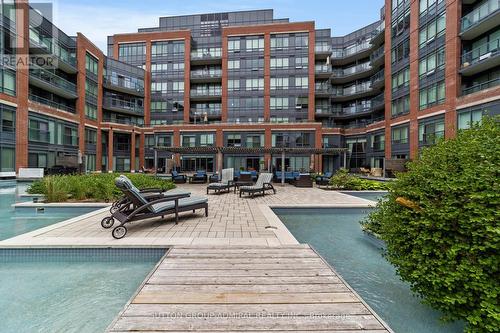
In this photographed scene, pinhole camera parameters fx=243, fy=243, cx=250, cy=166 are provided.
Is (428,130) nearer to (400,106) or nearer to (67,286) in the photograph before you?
(400,106)

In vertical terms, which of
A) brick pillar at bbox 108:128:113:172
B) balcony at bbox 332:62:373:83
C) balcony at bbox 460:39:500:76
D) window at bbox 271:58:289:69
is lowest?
brick pillar at bbox 108:128:113:172

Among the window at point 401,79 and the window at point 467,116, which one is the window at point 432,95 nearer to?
the window at point 467,116

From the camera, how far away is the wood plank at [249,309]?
2.42m

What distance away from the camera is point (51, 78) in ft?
87.9

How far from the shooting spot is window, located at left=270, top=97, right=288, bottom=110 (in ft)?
124

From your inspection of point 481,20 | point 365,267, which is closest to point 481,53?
point 481,20

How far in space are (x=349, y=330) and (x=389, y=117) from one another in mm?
32667

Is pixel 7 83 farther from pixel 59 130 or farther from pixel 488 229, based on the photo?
pixel 488 229

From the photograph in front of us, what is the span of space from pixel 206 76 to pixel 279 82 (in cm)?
1214

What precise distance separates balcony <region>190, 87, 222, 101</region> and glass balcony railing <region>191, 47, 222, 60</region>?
5.69 m

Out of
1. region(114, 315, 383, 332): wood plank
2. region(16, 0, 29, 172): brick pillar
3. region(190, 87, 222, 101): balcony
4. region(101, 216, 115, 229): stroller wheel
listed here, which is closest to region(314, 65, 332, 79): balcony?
region(190, 87, 222, 101): balcony

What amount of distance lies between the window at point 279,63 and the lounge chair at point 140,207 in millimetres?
35742

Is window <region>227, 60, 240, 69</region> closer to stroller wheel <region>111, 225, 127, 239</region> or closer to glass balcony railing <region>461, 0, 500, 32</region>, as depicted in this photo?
glass balcony railing <region>461, 0, 500, 32</region>

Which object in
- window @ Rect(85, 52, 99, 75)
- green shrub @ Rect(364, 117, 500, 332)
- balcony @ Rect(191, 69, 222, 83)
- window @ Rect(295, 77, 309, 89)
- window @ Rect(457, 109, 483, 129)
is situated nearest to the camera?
green shrub @ Rect(364, 117, 500, 332)
